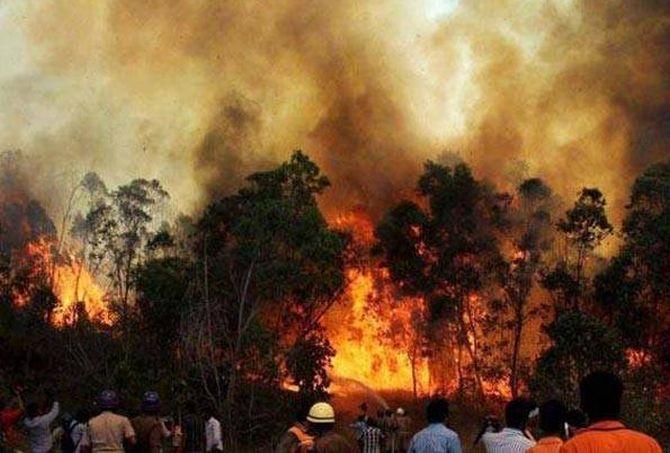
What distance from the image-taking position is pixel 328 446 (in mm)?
6957

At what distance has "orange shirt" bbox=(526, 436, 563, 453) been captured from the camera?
19.9 ft

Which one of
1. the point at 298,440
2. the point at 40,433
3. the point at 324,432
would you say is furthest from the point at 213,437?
the point at 324,432

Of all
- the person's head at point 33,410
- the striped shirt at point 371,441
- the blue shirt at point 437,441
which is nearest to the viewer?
the blue shirt at point 437,441

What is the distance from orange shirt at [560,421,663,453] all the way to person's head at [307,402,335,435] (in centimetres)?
298

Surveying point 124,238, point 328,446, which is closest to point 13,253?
point 124,238

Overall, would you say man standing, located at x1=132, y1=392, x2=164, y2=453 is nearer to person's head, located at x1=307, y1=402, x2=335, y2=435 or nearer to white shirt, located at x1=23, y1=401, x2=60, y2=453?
person's head, located at x1=307, y1=402, x2=335, y2=435

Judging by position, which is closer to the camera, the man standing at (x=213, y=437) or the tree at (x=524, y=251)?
the man standing at (x=213, y=437)

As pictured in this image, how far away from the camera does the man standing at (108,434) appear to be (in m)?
9.03

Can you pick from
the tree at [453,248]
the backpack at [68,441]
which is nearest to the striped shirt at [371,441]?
the backpack at [68,441]

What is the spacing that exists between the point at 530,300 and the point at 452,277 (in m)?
5.57

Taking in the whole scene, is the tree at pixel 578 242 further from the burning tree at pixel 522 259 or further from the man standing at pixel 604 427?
the man standing at pixel 604 427

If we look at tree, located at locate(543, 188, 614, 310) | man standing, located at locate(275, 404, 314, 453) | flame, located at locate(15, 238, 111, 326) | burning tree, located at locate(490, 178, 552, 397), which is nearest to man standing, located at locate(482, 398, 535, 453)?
man standing, located at locate(275, 404, 314, 453)

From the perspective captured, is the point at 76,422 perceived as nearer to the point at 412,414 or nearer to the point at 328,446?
the point at 328,446

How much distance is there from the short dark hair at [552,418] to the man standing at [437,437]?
1.57m
